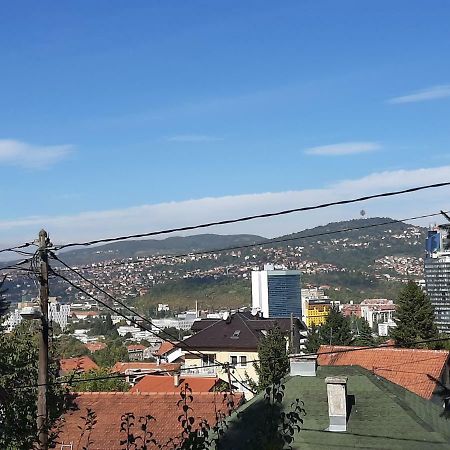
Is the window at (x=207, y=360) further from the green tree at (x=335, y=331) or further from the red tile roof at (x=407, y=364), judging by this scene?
the red tile roof at (x=407, y=364)

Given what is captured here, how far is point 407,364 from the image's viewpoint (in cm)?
2020

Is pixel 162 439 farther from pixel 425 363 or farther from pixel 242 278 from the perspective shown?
pixel 242 278

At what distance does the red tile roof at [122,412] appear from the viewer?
1617 cm

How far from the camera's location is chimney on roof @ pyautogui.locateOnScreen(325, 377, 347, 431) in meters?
10.5

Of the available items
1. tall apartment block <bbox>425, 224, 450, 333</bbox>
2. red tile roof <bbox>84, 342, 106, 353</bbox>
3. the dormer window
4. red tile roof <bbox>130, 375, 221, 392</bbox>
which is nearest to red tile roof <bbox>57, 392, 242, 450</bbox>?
red tile roof <bbox>130, 375, 221, 392</bbox>

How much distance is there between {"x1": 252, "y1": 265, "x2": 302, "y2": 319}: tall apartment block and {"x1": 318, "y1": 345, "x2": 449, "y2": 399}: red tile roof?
103m

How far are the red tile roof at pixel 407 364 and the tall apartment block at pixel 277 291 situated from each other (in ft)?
337

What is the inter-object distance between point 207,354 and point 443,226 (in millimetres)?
30041

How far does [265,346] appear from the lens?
95.7 ft

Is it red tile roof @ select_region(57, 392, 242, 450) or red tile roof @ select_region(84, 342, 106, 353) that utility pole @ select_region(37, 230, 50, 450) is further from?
red tile roof @ select_region(84, 342, 106, 353)

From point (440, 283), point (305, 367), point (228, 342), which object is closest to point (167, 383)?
point (228, 342)

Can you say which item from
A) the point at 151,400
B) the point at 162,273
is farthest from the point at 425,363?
the point at 162,273

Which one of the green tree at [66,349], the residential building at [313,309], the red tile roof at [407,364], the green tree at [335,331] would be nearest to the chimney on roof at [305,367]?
the green tree at [66,349]

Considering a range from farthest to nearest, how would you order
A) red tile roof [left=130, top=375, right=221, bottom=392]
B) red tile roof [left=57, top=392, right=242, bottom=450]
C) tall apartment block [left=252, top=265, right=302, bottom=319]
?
tall apartment block [left=252, top=265, right=302, bottom=319]
red tile roof [left=130, top=375, right=221, bottom=392]
red tile roof [left=57, top=392, right=242, bottom=450]
